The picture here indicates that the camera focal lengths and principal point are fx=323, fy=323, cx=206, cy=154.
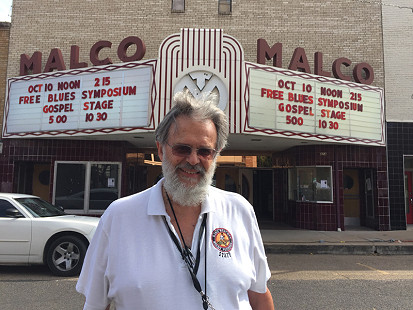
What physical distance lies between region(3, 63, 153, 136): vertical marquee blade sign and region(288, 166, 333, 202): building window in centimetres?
636

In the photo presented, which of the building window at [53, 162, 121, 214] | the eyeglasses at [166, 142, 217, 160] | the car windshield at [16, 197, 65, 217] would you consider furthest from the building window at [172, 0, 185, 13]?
the eyeglasses at [166, 142, 217, 160]

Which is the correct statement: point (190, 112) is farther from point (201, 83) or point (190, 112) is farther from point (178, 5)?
point (178, 5)

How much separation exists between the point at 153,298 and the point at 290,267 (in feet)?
20.1

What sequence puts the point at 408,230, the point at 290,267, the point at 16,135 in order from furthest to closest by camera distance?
the point at 408,230, the point at 16,135, the point at 290,267

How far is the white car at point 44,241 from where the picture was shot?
6.03m

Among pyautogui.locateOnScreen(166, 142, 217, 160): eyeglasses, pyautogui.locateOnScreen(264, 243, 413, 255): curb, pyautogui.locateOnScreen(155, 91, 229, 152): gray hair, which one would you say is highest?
pyautogui.locateOnScreen(155, 91, 229, 152): gray hair

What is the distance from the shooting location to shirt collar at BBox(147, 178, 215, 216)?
1.59m

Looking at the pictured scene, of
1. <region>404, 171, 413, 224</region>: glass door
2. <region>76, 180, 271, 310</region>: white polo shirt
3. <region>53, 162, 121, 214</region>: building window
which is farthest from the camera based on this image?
<region>404, 171, 413, 224</region>: glass door

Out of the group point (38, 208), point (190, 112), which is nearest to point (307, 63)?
point (38, 208)

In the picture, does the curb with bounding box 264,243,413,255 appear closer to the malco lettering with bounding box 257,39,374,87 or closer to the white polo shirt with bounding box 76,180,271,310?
the malco lettering with bounding box 257,39,374,87

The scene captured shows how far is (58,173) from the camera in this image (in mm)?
11391

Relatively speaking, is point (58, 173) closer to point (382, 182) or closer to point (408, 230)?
point (382, 182)

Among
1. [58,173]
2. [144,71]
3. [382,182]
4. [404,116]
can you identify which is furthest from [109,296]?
[404,116]

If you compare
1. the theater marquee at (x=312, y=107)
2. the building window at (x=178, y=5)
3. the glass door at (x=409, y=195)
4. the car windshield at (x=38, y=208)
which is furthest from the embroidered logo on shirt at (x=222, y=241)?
the glass door at (x=409, y=195)
